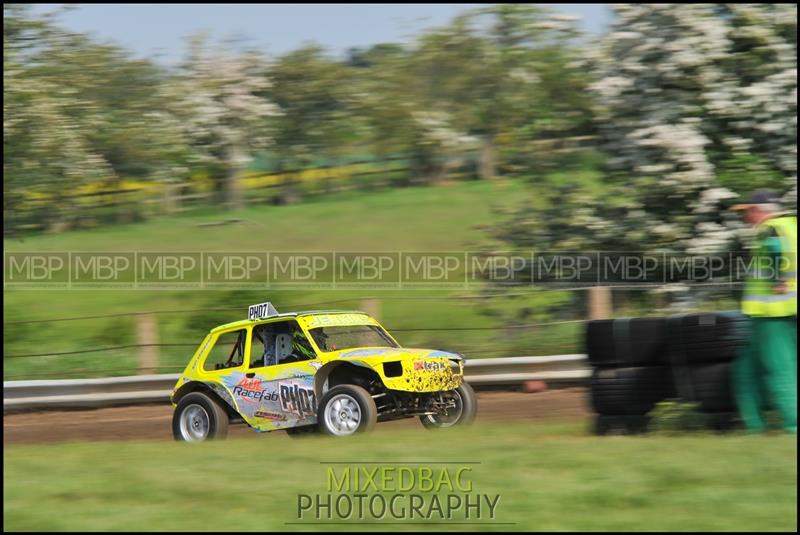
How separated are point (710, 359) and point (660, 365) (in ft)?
1.50

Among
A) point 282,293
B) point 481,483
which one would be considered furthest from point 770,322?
point 282,293

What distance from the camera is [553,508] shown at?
556 cm

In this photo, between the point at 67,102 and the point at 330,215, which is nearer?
the point at 67,102

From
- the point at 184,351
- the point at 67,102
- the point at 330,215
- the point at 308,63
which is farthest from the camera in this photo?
the point at 330,215

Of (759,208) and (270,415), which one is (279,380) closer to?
(270,415)

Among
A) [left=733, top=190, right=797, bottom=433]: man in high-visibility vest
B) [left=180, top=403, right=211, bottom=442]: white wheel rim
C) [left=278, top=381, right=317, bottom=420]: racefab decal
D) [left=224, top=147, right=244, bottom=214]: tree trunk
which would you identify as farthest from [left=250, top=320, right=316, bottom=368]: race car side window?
[left=224, top=147, right=244, bottom=214]: tree trunk

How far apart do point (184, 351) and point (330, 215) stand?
9627 millimetres

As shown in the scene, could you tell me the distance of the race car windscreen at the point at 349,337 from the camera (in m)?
9.45

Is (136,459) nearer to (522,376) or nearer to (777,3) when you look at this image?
(522,376)

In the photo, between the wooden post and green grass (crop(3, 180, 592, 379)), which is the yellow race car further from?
green grass (crop(3, 180, 592, 379))

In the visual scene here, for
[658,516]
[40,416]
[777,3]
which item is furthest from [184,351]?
[777,3]

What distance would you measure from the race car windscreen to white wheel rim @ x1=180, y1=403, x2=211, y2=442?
1417 millimetres

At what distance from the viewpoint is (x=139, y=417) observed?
1173cm

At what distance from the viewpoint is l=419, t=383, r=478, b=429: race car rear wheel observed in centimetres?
928
